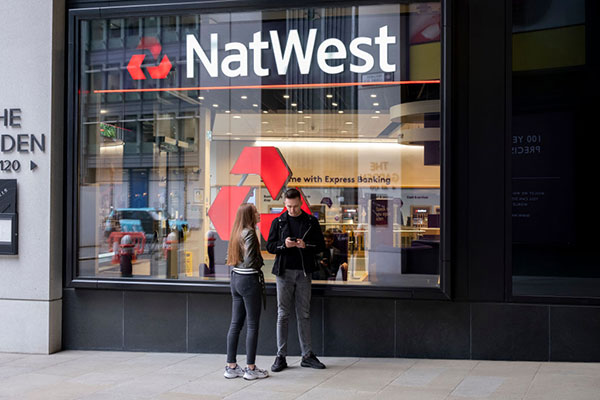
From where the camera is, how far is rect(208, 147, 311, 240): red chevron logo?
8383 mm

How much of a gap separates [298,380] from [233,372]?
0.74m

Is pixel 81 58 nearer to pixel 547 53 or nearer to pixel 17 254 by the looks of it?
pixel 17 254

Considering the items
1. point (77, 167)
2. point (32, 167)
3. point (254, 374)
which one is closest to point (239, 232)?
point (254, 374)

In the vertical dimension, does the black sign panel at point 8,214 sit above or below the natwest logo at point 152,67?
below

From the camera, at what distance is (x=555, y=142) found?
1115 cm

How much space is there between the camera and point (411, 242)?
800 cm

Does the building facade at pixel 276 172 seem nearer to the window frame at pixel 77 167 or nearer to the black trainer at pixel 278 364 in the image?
the window frame at pixel 77 167

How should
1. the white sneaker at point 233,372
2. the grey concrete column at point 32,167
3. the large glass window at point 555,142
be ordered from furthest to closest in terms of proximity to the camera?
the large glass window at point 555,142, the grey concrete column at point 32,167, the white sneaker at point 233,372

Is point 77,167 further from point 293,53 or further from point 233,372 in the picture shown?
point 233,372

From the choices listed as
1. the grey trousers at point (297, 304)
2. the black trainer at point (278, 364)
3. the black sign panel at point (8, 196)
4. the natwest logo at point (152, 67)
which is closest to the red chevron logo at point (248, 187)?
the grey trousers at point (297, 304)

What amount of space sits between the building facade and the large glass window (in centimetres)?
227

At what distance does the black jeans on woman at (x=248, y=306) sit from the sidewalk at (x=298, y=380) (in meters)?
0.35

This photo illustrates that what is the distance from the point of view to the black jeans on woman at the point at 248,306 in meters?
6.66

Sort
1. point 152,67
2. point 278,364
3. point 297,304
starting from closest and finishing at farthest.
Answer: point 278,364 < point 297,304 < point 152,67
